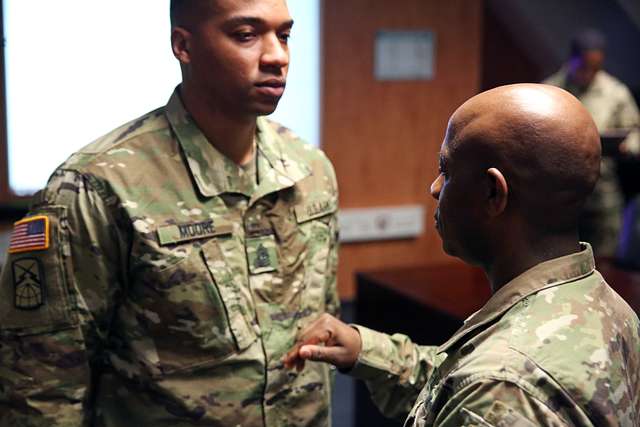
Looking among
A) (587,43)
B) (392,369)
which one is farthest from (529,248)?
(587,43)

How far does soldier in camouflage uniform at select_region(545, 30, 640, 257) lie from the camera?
14.5 feet

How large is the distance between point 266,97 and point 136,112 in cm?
224

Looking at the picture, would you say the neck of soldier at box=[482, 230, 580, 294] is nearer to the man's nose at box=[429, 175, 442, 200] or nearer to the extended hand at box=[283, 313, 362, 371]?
the man's nose at box=[429, 175, 442, 200]

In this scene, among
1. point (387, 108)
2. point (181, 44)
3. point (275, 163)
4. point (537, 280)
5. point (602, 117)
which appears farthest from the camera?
point (602, 117)

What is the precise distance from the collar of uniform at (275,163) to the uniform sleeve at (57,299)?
31cm

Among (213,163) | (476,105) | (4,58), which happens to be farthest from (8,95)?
(476,105)

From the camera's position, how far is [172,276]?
4.64 ft

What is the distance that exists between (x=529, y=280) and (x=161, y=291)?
2.26 ft

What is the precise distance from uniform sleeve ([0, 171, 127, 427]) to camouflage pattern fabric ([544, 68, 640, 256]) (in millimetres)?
3580

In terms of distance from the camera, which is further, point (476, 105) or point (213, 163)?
→ point (213, 163)

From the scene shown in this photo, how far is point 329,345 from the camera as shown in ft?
4.67

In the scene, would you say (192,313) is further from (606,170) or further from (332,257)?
(606,170)

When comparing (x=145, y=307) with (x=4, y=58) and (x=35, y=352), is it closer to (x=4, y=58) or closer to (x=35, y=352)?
(x=35, y=352)

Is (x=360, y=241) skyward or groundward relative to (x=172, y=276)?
Answer: groundward
